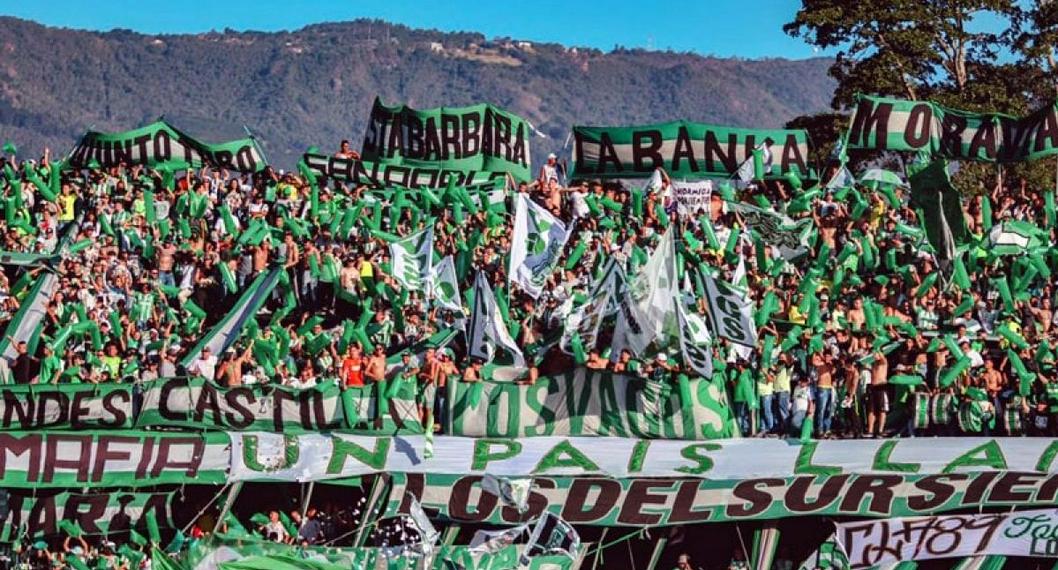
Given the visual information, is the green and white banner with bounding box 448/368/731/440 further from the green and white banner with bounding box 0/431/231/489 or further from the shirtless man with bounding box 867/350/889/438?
the green and white banner with bounding box 0/431/231/489

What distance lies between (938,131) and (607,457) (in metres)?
8.65

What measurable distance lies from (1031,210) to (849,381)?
505 cm

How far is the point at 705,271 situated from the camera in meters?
25.3

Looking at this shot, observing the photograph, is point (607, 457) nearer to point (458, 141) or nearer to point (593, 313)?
point (593, 313)

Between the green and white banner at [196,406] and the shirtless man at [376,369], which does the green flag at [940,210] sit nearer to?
the green and white banner at [196,406]

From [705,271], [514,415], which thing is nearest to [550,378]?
[514,415]

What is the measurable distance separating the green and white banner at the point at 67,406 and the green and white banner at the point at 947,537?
9237 mm

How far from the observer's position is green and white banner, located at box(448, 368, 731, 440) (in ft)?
83.0

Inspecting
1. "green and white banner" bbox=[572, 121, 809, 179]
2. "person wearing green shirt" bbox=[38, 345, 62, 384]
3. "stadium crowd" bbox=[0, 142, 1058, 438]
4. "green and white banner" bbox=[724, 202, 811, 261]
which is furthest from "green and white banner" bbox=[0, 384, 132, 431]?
"green and white banner" bbox=[724, 202, 811, 261]

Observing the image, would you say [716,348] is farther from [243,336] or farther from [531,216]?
[243,336]

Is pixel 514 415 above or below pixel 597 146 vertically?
below

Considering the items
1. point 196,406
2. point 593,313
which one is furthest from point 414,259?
point 196,406

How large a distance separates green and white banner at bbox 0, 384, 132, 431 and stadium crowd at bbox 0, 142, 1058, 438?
0.53 meters

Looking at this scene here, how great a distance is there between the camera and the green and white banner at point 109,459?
25.8 meters
